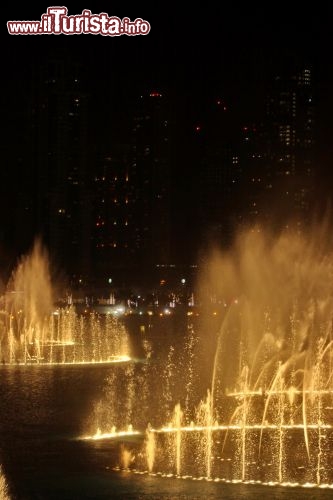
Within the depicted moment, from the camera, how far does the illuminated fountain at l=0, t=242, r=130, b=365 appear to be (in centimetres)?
3747

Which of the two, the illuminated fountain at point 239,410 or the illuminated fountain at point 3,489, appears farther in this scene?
the illuminated fountain at point 239,410

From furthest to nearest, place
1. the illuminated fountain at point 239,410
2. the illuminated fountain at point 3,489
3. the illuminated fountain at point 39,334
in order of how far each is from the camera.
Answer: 1. the illuminated fountain at point 39,334
2. the illuminated fountain at point 239,410
3. the illuminated fountain at point 3,489

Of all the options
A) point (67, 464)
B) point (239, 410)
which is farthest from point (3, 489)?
point (239, 410)

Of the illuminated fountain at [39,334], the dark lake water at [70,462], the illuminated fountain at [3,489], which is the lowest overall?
the illuminated fountain at [39,334]

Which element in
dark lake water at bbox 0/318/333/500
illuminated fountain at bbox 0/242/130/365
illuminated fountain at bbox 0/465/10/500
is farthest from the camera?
illuminated fountain at bbox 0/242/130/365

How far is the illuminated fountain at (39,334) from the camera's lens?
37.5m

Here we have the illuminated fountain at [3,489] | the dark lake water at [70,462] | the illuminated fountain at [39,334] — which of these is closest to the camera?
the illuminated fountain at [3,489]

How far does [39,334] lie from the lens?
5388cm

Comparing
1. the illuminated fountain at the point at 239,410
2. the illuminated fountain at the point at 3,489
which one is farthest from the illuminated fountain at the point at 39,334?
the illuminated fountain at the point at 3,489

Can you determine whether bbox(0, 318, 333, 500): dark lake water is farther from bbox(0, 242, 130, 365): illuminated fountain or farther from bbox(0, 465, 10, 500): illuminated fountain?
bbox(0, 242, 130, 365): illuminated fountain

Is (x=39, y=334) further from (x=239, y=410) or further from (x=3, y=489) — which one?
(x=3, y=489)

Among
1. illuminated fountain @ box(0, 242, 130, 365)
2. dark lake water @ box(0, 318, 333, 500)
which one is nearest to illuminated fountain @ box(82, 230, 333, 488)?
dark lake water @ box(0, 318, 333, 500)

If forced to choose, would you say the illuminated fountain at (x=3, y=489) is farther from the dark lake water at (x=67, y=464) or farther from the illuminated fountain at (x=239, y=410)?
the illuminated fountain at (x=239, y=410)

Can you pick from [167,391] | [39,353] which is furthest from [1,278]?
[167,391]
